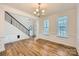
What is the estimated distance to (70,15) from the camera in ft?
7.50

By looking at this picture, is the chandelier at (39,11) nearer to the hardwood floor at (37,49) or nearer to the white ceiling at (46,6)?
the white ceiling at (46,6)

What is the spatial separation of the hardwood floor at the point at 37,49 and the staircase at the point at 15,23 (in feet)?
0.77

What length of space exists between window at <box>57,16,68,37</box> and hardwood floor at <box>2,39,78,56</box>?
0.27m

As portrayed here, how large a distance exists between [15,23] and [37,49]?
776mm

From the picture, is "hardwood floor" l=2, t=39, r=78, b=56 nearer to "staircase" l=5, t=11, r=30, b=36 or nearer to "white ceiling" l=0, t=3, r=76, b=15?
"staircase" l=5, t=11, r=30, b=36

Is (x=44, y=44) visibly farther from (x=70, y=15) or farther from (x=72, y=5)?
(x=72, y=5)

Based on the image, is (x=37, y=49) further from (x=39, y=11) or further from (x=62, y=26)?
(x=39, y=11)

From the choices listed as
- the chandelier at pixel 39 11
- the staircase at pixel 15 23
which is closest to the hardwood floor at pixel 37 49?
the staircase at pixel 15 23

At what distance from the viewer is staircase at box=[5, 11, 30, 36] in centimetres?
236

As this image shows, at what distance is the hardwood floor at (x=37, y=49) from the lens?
7.63ft

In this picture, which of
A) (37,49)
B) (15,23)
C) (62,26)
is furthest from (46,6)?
(37,49)

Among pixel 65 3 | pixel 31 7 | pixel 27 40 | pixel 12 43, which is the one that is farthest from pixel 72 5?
pixel 12 43

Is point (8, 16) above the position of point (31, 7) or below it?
below

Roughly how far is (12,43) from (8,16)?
23.7 inches
